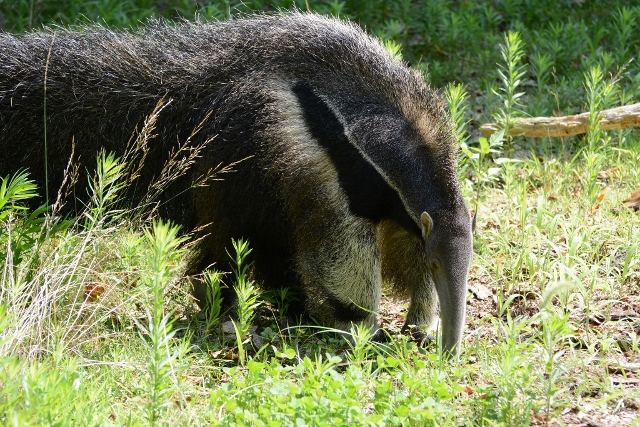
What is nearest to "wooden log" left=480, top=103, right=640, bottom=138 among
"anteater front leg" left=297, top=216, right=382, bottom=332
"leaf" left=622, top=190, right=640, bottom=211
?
"leaf" left=622, top=190, right=640, bottom=211

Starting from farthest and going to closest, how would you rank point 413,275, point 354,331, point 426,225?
point 413,275 → point 354,331 → point 426,225

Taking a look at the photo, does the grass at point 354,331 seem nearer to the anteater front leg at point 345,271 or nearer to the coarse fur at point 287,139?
the anteater front leg at point 345,271

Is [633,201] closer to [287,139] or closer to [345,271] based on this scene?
[345,271]

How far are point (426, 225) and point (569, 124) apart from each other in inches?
117

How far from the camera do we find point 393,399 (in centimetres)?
458

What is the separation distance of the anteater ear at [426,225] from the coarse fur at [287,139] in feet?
0.05

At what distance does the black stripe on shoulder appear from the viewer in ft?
18.4

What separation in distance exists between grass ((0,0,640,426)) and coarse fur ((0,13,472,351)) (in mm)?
303

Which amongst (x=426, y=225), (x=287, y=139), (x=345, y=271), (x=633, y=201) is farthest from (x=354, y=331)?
(x=633, y=201)

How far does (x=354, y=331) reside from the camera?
5.98 metres

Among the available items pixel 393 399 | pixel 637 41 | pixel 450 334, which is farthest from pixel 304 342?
pixel 637 41

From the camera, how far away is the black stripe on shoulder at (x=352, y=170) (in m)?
5.61

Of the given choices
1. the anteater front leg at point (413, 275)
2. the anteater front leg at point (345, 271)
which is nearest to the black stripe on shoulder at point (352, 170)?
the anteater front leg at point (345, 271)

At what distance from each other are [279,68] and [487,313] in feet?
7.63
